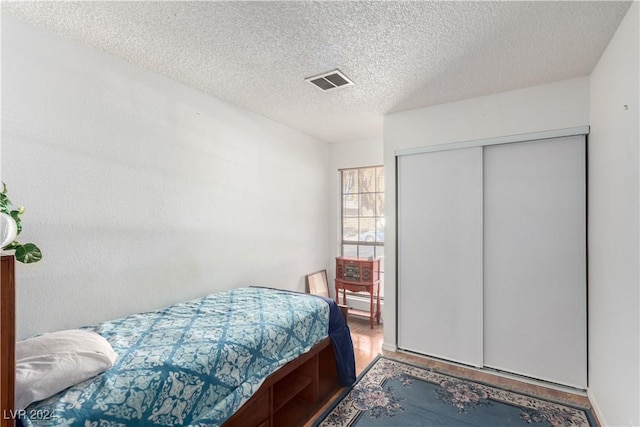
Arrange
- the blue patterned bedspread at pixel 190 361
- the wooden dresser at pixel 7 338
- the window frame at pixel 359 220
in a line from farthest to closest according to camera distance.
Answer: the window frame at pixel 359 220 → the blue patterned bedspread at pixel 190 361 → the wooden dresser at pixel 7 338

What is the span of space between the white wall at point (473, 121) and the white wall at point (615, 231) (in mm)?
174

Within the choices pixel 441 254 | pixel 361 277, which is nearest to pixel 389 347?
pixel 361 277

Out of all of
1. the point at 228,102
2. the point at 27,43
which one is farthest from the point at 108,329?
the point at 228,102

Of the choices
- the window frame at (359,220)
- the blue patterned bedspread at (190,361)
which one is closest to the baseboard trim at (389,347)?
the blue patterned bedspread at (190,361)

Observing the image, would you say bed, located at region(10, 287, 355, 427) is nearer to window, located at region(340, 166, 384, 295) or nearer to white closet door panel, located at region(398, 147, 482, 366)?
white closet door panel, located at region(398, 147, 482, 366)

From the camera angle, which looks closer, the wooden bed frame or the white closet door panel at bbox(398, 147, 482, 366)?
the wooden bed frame

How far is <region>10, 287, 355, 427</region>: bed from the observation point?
129 cm

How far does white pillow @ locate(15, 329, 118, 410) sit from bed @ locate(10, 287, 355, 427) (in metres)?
0.04

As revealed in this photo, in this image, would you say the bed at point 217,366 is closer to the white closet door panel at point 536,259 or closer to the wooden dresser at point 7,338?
the wooden dresser at point 7,338

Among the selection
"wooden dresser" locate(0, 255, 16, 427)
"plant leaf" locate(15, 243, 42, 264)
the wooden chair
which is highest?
"plant leaf" locate(15, 243, 42, 264)

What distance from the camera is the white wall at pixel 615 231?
1.63m

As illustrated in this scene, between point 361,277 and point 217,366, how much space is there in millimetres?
2592

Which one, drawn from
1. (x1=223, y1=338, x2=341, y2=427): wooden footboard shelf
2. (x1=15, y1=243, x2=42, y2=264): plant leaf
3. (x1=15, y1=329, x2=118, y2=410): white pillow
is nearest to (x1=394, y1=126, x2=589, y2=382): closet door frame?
(x1=223, y1=338, x2=341, y2=427): wooden footboard shelf

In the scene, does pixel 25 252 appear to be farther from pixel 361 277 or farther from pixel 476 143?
pixel 361 277
